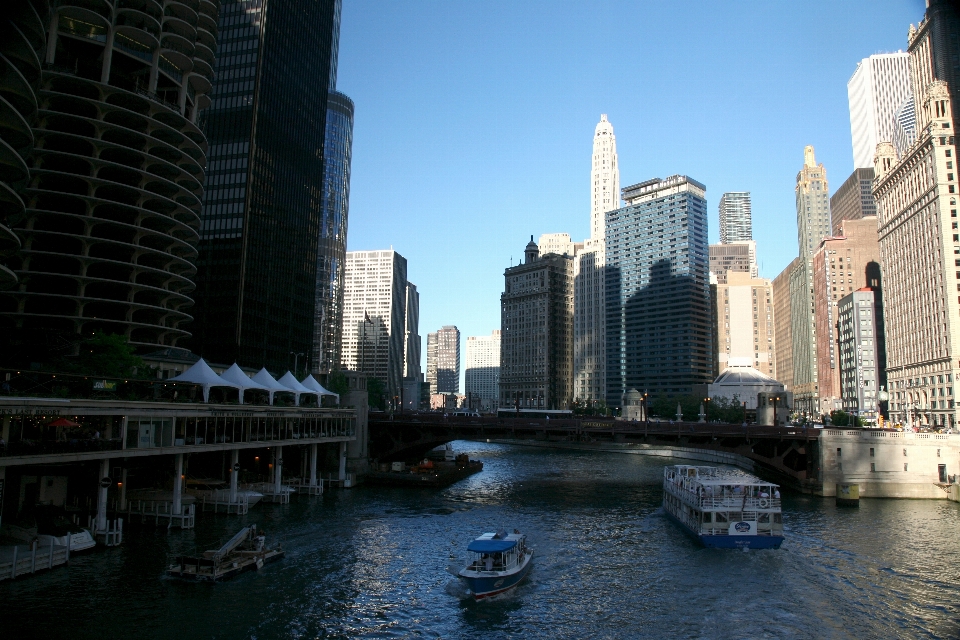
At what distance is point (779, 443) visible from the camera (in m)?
96.1

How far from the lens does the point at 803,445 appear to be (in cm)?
9531

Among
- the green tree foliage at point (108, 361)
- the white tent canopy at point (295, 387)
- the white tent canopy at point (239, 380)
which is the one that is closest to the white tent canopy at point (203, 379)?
the white tent canopy at point (239, 380)

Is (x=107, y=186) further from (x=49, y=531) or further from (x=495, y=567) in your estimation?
(x=495, y=567)

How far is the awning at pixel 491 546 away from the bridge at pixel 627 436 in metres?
50.9

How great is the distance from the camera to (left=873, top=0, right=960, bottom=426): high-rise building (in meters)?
154

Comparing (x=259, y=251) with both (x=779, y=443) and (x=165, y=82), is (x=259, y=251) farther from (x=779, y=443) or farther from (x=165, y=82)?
(x=779, y=443)

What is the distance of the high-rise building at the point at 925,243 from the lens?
6053 inches

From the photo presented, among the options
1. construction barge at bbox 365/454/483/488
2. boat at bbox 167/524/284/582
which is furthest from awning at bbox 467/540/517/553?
construction barge at bbox 365/454/483/488

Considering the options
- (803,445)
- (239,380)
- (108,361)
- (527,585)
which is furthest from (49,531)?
(803,445)

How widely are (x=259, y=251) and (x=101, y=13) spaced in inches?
2755

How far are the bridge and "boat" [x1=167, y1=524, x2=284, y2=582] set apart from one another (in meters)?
52.5

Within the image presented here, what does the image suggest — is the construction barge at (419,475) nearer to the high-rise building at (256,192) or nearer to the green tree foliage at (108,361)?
the green tree foliage at (108,361)

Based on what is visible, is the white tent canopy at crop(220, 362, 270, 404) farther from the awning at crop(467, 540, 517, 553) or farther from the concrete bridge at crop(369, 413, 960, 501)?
the awning at crop(467, 540, 517, 553)

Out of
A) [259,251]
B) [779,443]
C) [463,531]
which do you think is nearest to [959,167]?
[779,443]
